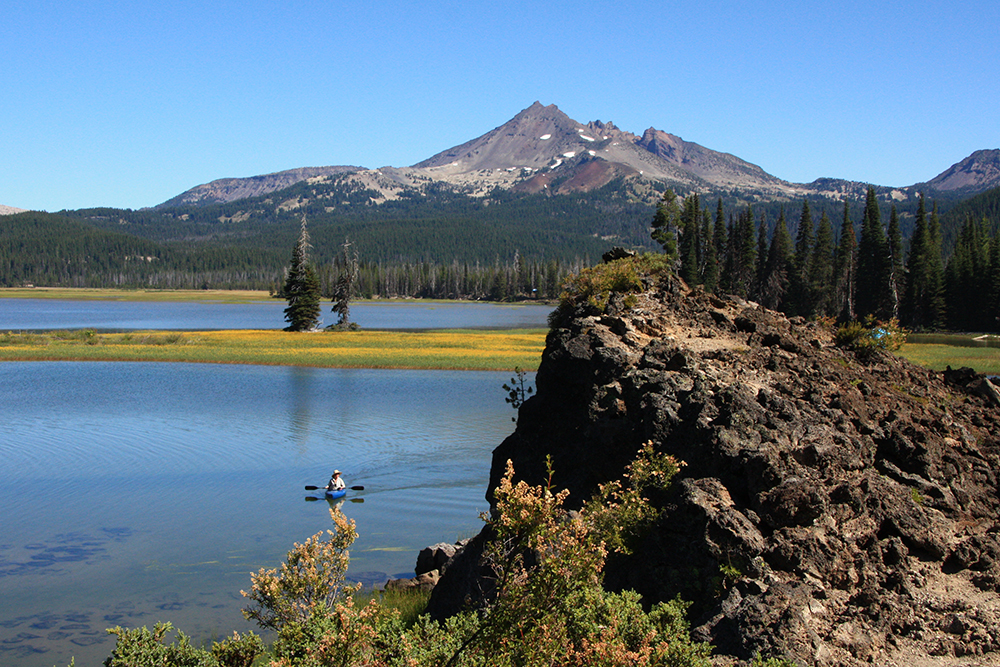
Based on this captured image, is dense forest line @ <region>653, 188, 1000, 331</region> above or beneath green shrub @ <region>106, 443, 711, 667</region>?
above

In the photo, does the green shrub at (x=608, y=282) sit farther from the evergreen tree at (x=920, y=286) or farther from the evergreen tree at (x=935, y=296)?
the evergreen tree at (x=935, y=296)

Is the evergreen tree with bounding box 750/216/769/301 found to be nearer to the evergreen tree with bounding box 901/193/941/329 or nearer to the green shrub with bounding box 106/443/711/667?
the evergreen tree with bounding box 901/193/941/329

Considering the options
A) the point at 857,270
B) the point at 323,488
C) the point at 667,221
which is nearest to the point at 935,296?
the point at 857,270

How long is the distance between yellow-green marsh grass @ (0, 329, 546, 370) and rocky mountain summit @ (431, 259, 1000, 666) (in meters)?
38.0

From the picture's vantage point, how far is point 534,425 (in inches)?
484

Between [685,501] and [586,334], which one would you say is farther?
[586,334]

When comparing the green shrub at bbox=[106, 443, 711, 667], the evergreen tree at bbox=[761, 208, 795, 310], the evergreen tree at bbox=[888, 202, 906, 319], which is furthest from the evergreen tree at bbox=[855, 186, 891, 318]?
the green shrub at bbox=[106, 443, 711, 667]

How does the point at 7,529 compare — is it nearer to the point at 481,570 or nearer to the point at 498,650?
the point at 481,570

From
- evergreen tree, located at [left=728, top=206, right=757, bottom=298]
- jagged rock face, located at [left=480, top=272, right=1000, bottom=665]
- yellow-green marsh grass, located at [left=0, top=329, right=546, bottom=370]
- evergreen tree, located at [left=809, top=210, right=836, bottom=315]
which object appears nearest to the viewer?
jagged rock face, located at [left=480, top=272, right=1000, bottom=665]

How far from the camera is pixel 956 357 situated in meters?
52.9

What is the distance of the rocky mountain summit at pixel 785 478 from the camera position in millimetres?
6777

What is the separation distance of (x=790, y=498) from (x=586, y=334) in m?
4.61

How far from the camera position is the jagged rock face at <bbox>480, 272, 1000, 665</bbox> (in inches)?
267

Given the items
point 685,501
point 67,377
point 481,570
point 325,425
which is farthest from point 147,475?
point 67,377
